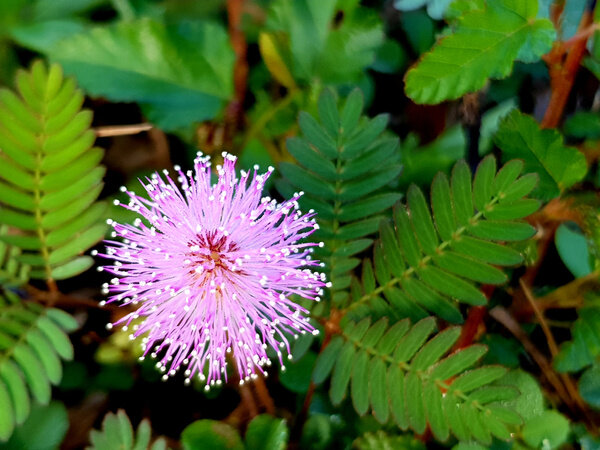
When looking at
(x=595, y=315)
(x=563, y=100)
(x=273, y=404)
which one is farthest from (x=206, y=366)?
(x=563, y=100)

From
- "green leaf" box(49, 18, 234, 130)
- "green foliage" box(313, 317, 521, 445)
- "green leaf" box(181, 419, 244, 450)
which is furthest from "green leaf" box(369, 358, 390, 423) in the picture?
"green leaf" box(49, 18, 234, 130)

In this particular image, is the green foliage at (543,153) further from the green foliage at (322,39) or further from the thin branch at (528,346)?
the green foliage at (322,39)

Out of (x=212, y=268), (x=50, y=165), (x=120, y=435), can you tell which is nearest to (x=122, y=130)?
(x=50, y=165)

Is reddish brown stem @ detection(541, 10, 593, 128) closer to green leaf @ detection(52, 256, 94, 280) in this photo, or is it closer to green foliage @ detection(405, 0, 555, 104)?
green foliage @ detection(405, 0, 555, 104)

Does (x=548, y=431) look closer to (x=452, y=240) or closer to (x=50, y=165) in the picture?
(x=452, y=240)

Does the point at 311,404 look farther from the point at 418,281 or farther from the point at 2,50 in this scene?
the point at 2,50
